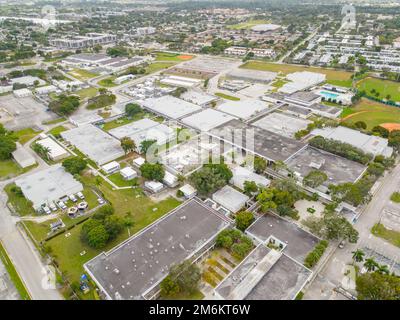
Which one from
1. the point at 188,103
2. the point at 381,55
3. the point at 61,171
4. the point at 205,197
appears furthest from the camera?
the point at 381,55

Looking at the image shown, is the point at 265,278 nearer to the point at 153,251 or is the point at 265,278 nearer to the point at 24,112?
the point at 153,251

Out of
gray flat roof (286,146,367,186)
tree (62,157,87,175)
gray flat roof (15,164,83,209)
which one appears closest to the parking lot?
gray flat roof (15,164,83,209)

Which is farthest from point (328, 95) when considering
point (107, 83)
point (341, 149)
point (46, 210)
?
point (46, 210)

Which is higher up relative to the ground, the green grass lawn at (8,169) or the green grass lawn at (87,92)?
the green grass lawn at (87,92)

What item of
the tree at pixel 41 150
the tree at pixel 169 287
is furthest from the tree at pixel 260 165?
the tree at pixel 41 150

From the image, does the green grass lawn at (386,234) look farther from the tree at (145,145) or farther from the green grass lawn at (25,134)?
the green grass lawn at (25,134)

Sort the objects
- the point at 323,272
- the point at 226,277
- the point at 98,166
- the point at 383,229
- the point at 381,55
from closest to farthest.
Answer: the point at 226,277 → the point at 323,272 → the point at 383,229 → the point at 98,166 → the point at 381,55

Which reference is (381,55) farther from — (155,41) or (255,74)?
(155,41)

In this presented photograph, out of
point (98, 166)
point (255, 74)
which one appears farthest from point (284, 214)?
point (255, 74)
